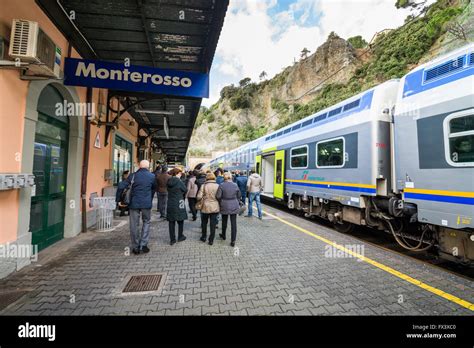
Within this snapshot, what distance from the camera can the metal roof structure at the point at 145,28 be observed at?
3963mm

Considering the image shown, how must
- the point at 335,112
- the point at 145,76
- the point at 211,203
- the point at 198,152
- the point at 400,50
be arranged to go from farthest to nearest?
the point at 198,152, the point at 400,50, the point at 335,112, the point at 211,203, the point at 145,76

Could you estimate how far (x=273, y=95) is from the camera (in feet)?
175

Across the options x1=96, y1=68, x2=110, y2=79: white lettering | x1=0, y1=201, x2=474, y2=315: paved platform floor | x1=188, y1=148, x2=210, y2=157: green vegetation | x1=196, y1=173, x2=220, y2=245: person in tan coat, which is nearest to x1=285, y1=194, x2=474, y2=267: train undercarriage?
x1=0, y1=201, x2=474, y2=315: paved platform floor

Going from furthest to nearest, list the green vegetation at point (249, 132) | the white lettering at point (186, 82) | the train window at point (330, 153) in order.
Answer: the green vegetation at point (249, 132) → the train window at point (330, 153) → the white lettering at point (186, 82)

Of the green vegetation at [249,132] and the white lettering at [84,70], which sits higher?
the green vegetation at [249,132]

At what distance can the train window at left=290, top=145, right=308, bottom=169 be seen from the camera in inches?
304

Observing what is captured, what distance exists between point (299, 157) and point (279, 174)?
166 cm

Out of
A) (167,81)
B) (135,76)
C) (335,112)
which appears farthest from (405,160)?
(135,76)

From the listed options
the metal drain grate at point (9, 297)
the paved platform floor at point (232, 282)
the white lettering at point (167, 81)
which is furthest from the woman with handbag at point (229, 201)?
the metal drain grate at point (9, 297)

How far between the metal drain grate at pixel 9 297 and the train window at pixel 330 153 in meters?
6.57

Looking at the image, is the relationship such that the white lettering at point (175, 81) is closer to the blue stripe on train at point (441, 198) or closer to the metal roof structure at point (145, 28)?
the metal roof structure at point (145, 28)

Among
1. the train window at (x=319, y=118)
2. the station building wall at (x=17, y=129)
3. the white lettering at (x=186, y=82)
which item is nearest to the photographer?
the station building wall at (x=17, y=129)

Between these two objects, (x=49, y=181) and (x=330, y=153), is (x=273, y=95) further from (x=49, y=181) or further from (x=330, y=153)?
(x=49, y=181)
